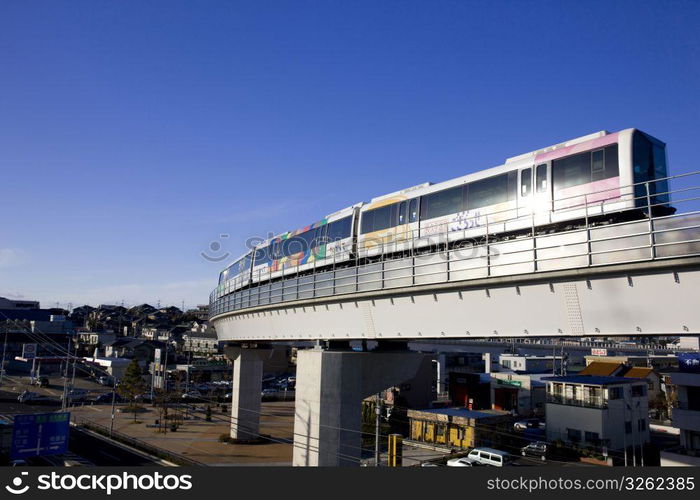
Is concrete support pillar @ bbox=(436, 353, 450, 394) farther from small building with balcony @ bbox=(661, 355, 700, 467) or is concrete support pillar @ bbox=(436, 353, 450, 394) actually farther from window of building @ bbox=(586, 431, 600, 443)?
small building with balcony @ bbox=(661, 355, 700, 467)

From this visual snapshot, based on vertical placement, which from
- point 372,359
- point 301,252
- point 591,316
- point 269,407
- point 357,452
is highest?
point 301,252

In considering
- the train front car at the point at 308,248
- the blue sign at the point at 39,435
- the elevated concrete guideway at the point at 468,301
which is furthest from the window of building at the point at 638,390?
the blue sign at the point at 39,435

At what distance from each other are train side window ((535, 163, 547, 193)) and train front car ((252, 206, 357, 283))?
8937 millimetres

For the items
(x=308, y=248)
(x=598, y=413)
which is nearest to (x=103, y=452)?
(x=308, y=248)

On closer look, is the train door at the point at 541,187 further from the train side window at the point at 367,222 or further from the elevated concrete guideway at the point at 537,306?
the train side window at the point at 367,222

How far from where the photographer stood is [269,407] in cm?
6266

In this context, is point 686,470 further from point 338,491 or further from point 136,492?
point 136,492

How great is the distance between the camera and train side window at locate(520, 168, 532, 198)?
18750 mm

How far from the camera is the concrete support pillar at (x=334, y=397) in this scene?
63.7 feet

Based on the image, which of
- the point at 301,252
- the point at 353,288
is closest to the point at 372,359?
the point at 353,288

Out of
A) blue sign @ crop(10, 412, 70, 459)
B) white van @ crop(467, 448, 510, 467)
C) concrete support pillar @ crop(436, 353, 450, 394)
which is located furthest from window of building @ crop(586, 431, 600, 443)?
concrete support pillar @ crop(436, 353, 450, 394)

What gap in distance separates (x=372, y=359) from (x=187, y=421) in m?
37.6

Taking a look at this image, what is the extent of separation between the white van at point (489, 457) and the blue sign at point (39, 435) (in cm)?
2483

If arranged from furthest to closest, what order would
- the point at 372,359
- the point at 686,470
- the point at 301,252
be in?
1. the point at 301,252
2. the point at 372,359
3. the point at 686,470
